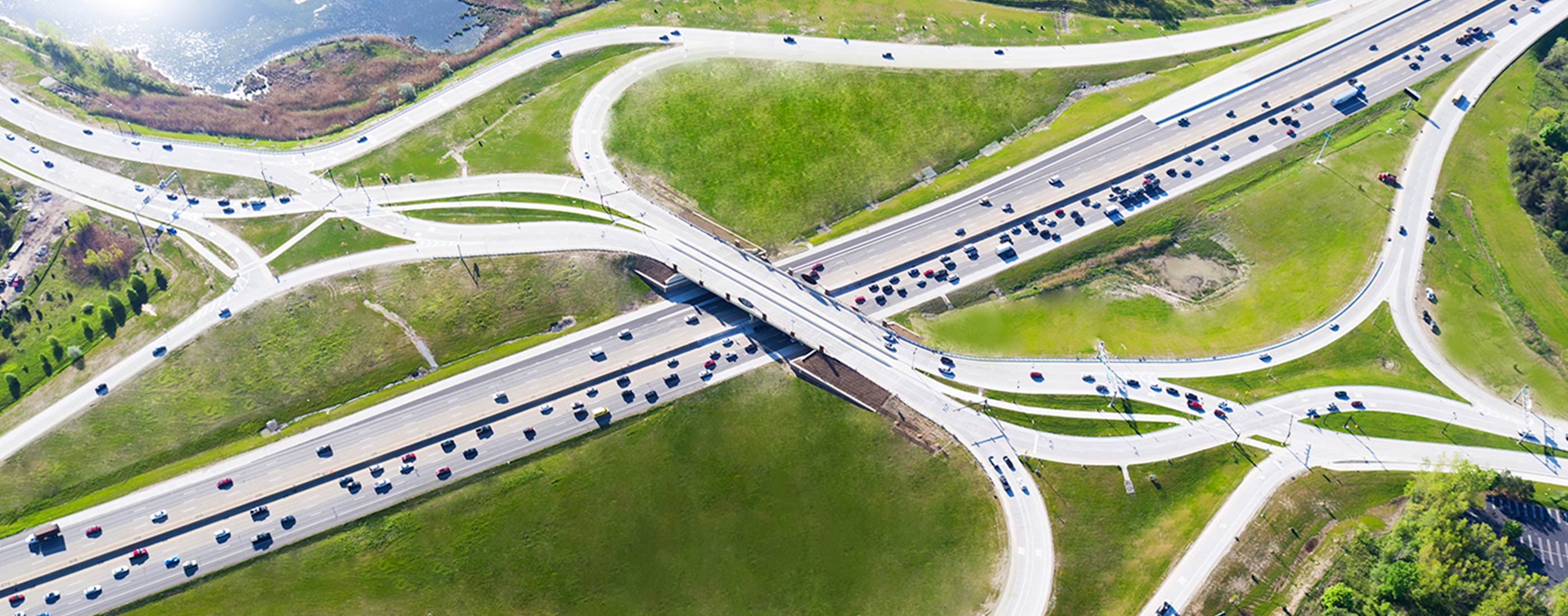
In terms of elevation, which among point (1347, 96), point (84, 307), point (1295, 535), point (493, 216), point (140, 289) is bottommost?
point (1295, 535)

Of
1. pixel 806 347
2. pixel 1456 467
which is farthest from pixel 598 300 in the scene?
pixel 1456 467

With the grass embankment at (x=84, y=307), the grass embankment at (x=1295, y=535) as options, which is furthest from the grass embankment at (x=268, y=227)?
the grass embankment at (x=1295, y=535)

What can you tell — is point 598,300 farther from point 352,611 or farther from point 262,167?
→ point 262,167

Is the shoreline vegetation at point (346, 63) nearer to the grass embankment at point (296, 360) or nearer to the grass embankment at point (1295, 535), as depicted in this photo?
the grass embankment at point (296, 360)

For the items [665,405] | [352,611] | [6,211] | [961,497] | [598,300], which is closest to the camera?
[352,611]

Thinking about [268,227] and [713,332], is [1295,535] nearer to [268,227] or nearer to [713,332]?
[713,332]

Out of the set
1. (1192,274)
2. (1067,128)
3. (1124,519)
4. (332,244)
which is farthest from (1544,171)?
(332,244)
